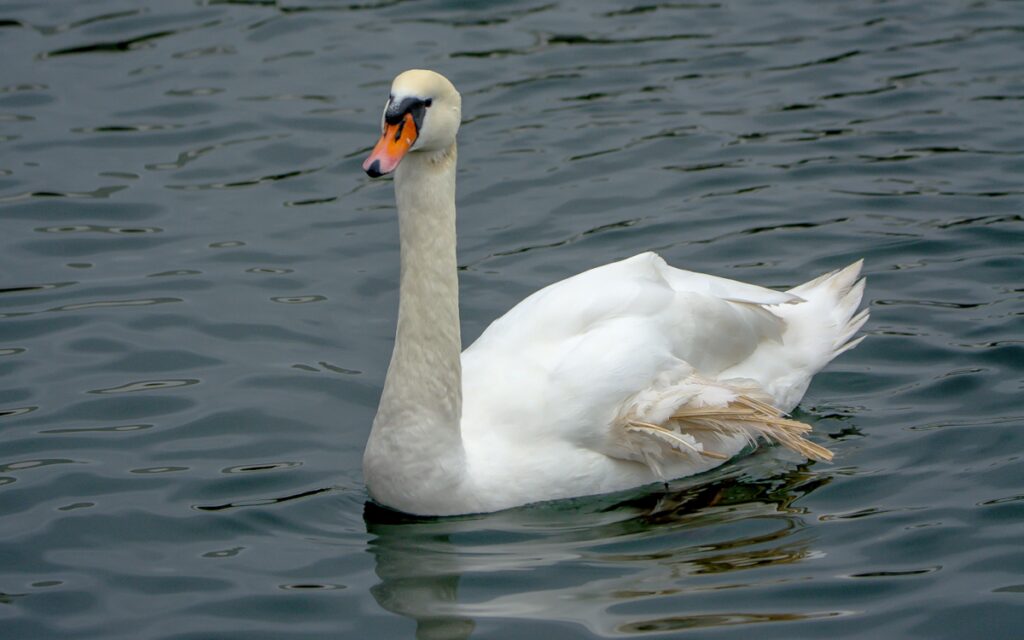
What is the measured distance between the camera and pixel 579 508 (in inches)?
270

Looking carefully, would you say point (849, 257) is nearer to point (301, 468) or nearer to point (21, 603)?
point (301, 468)

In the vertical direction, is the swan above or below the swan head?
below

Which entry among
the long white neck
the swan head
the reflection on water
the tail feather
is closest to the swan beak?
the swan head

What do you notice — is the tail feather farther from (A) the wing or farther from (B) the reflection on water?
(B) the reflection on water

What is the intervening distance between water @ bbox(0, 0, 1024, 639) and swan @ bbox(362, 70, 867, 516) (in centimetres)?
15

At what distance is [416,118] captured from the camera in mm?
6273

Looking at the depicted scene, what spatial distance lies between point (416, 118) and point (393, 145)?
16 cm

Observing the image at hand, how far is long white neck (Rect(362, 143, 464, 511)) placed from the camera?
6633 mm

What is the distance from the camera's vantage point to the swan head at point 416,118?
20.2 ft

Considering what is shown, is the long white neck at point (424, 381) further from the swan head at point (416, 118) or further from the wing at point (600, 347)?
the wing at point (600, 347)

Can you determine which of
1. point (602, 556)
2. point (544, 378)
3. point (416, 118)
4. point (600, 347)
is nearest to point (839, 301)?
point (600, 347)

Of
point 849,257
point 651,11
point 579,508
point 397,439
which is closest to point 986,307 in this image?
point 849,257

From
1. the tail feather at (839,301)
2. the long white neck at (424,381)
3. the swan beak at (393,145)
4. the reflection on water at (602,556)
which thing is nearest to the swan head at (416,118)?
the swan beak at (393,145)

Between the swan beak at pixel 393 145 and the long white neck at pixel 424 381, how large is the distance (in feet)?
1.12
